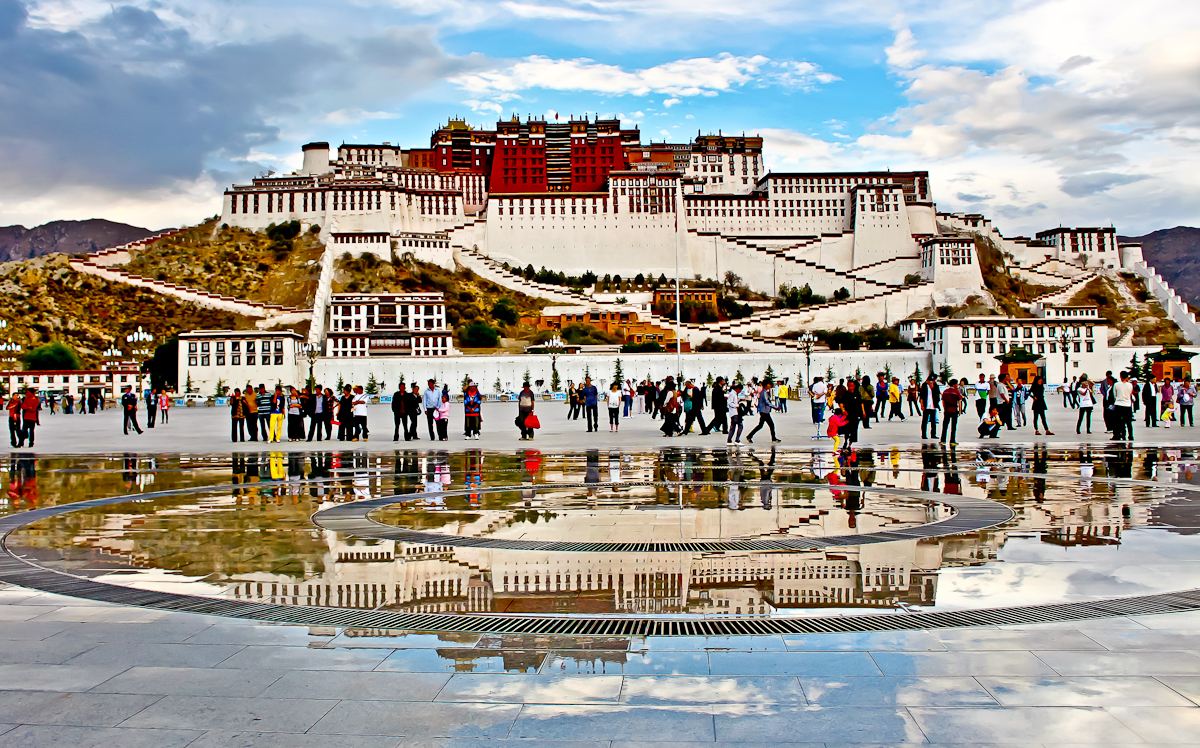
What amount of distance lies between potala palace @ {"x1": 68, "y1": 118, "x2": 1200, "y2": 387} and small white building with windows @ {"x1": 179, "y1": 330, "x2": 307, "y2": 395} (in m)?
5.86

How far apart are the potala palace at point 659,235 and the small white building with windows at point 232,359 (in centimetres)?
586

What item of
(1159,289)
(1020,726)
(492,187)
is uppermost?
(492,187)

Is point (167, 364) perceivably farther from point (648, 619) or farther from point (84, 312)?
point (648, 619)

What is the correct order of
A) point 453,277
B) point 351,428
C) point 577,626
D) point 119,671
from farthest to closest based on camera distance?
1. point 453,277
2. point 351,428
3. point 577,626
4. point 119,671

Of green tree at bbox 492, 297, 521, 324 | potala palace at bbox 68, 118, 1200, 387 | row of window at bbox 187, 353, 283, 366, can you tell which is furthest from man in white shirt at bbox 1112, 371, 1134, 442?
green tree at bbox 492, 297, 521, 324

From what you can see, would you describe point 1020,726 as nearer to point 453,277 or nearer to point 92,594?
point 92,594

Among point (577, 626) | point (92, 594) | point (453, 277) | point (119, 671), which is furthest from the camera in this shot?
point (453, 277)

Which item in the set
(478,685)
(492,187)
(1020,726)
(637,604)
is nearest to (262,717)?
(478,685)

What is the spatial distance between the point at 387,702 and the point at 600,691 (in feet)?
2.79

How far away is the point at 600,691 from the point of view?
4.66 meters

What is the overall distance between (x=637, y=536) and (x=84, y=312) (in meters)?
83.1

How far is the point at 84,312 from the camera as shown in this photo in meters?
82.8

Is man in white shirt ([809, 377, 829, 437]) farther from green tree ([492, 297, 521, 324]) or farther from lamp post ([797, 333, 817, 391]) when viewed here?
green tree ([492, 297, 521, 324])

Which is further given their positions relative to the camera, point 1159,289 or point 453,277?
point 1159,289
